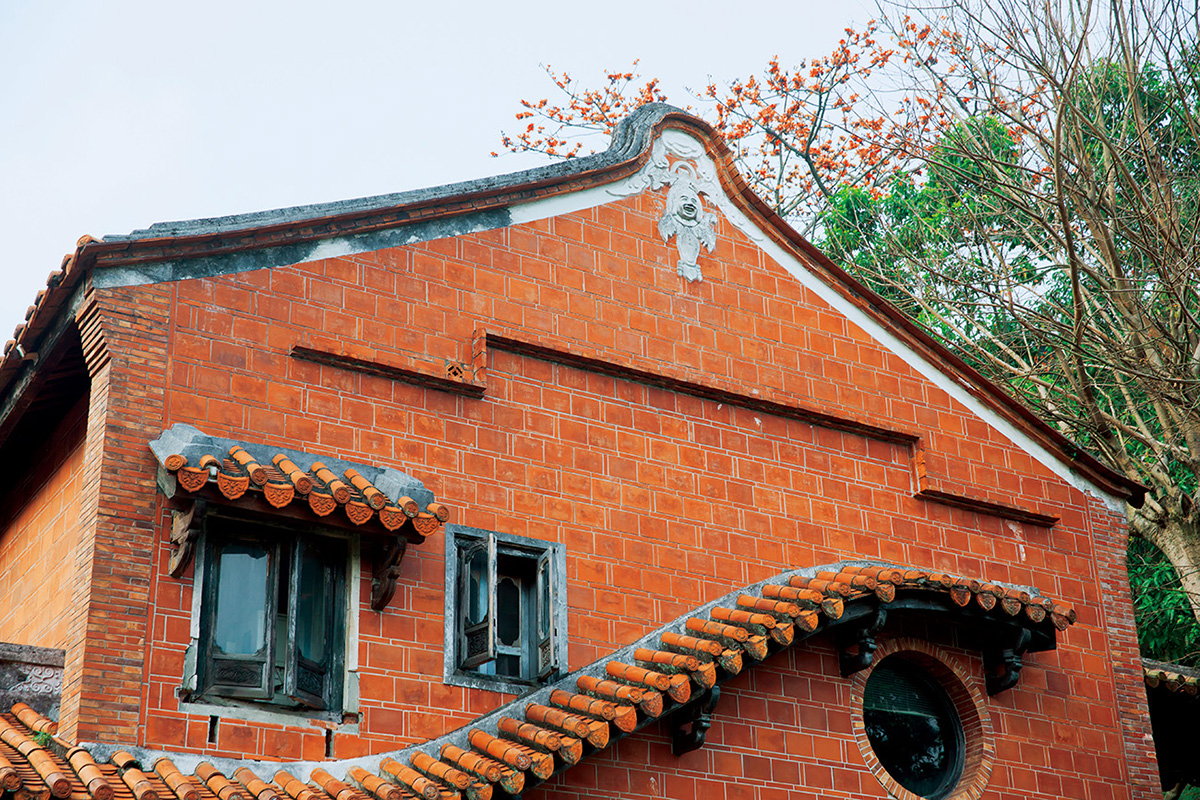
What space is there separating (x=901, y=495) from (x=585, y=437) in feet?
10.3

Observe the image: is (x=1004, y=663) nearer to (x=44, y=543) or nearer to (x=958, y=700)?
(x=958, y=700)

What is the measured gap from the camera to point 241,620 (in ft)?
29.2

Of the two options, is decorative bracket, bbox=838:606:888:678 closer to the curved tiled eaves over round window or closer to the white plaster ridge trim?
the curved tiled eaves over round window

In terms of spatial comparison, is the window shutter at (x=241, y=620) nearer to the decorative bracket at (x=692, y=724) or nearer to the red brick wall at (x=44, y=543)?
the red brick wall at (x=44, y=543)

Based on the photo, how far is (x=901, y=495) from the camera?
40.2 ft

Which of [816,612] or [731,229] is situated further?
[731,229]

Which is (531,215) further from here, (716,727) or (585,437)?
(716,727)

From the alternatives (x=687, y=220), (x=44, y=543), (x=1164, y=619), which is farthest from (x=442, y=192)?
(x=1164, y=619)

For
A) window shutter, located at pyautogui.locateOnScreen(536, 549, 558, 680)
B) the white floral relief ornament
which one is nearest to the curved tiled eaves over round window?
window shutter, located at pyautogui.locateOnScreen(536, 549, 558, 680)

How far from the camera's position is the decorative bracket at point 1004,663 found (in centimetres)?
1112

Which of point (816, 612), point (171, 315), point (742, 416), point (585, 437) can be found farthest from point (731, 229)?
point (171, 315)

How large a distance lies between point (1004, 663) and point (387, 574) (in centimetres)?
511

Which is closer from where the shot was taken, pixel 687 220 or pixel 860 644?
pixel 860 644

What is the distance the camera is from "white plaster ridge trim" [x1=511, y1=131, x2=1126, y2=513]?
11.7 metres
